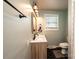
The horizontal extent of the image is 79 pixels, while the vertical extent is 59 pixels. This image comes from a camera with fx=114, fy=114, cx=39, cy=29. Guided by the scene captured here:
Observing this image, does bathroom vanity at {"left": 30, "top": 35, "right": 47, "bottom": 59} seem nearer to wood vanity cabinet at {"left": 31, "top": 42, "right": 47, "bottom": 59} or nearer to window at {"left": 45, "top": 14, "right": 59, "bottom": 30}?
wood vanity cabinet at {"left": 31, "top": 42, "right": 47, "bottom": 59}

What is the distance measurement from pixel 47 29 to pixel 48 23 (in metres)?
0.34

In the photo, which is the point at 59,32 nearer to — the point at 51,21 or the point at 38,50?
the point at 51,21

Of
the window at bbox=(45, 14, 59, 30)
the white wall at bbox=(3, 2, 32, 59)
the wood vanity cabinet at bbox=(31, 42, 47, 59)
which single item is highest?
the window at bbox=(45, 14, 59, 30)

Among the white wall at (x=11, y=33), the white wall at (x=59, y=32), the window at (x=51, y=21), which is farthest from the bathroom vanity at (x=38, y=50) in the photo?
the window at (x=51, y=21)

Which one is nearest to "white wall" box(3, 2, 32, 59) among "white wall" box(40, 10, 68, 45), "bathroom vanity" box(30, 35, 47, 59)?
"bathroom vanity" box(30, 35, 47, 59)

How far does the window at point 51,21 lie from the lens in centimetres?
632

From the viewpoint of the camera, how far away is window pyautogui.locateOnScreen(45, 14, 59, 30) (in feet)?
20.7

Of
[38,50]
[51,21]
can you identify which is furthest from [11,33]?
[51,21]

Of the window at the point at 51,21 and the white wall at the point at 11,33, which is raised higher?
the window at the point at 51,21

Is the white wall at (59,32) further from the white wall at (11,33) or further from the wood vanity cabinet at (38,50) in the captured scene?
the white wall at (11,33)

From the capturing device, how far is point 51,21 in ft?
21.0

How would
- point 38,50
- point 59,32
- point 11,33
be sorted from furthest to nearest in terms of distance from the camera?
point 59,32, point 38,50, point 11,33
